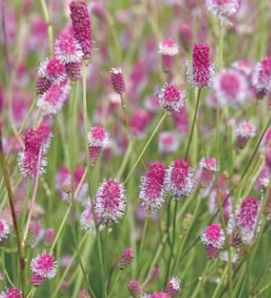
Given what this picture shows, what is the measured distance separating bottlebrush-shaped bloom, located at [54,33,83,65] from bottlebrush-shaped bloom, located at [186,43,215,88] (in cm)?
20

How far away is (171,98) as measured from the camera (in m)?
1.36

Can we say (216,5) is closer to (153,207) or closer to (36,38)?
(153,207)

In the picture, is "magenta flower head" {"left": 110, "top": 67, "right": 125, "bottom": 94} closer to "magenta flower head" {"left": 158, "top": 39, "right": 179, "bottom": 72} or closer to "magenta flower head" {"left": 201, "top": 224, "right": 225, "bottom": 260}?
"magenta flower head" {"left": 158, "top": 39, "right": 179, "bottom": 72}

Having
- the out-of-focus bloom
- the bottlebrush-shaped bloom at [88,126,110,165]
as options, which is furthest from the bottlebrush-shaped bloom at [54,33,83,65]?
the out-of-focus bloom

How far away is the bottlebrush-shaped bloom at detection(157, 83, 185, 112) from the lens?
1355 mm

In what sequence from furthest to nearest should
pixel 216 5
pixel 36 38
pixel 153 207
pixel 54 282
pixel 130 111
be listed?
pixel 36 38 → pixel 130 111 → pixel 54 282 → pixel 216 5 → pixel 153 207

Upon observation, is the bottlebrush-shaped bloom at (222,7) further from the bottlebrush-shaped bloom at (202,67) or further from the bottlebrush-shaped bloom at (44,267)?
the bottlebrush-shaped bloom at (44,267)

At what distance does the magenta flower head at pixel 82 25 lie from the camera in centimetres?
136

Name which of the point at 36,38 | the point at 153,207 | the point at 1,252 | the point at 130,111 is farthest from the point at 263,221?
the point at 36,38

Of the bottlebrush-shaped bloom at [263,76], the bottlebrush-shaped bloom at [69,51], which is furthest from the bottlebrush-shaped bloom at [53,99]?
the bottlebrush-shaped bloom at [263,76]

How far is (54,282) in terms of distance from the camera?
1705 millimetres

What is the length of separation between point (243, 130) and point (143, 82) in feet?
3.91

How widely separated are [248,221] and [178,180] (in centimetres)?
15

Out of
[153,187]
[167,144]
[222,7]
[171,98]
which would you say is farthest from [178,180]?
[167,144]
